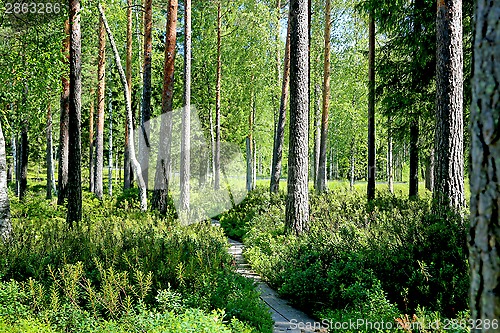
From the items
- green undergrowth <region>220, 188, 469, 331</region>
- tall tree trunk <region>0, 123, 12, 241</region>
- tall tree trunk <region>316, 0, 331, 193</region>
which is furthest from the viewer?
tall tree trunk <region>316, 0, 331, 193</region>

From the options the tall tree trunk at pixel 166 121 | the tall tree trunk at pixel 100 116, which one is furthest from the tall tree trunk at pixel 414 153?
the tall tree trunk at pixel 100 116

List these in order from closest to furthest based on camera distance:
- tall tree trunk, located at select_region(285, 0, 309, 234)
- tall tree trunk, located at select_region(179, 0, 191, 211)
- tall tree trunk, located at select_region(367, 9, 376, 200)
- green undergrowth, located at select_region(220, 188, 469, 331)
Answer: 1. green undergrowth, located at select_region(220, 188, 469, 331)
2. tall tree trunk, located at select_region(285, 0, 309, 234)
3. tall tree trunk, located at select_region(179, 0, 191, 211)
4. tall tree trunk, located at select_region(367, 9, 376, 200)

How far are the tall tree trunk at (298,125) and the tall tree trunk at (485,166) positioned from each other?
7.96m

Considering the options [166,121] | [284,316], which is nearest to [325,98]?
[166,121]

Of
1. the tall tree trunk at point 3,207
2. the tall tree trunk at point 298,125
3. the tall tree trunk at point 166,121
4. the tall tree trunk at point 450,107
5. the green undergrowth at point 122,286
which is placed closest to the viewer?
the green undergrowth at point 122,286

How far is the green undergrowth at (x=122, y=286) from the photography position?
444 cm

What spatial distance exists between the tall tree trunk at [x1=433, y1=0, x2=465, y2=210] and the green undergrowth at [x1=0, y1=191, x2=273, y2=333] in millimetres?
4164

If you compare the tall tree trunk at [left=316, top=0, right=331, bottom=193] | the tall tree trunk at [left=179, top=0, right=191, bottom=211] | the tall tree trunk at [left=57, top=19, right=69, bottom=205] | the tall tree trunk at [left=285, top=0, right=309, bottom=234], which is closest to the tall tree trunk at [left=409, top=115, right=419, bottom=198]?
the tall tree trunk at [left=316, top=0, right=331, bottom=193]

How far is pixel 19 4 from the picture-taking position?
39.9 feet

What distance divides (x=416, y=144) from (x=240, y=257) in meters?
6.88

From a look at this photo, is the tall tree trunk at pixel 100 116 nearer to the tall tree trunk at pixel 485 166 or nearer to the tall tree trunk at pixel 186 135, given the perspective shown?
the tall tree trunk at pixel 186 135

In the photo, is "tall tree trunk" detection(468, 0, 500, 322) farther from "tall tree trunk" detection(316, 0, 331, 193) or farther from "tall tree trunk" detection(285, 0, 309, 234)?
"tall tree trunk" detection(316, 0, 331, 193)

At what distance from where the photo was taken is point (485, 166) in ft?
5.74

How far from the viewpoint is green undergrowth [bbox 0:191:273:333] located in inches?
175
